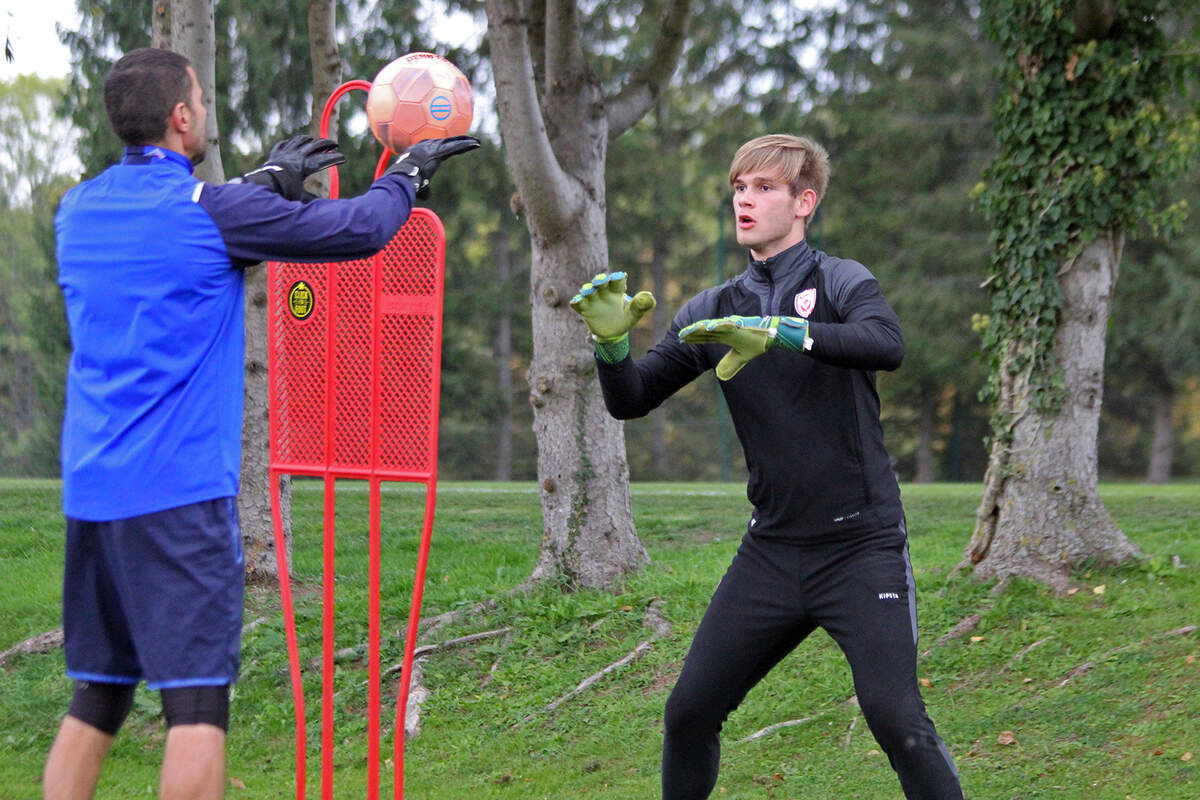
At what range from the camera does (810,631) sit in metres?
3.40

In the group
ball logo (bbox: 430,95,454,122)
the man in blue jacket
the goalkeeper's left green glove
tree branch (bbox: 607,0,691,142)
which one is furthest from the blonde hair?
tree branch (bbox: 607,0,691,142)

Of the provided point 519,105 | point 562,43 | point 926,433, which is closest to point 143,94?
point 519,105

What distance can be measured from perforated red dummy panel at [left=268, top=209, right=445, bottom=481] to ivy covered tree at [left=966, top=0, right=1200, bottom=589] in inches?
151

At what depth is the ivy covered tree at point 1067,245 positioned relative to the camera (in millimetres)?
6590

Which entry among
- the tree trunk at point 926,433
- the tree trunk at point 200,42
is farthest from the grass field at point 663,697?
the tree trunk at point 926,433

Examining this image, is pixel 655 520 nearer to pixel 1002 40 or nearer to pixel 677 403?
pixel 1002 40

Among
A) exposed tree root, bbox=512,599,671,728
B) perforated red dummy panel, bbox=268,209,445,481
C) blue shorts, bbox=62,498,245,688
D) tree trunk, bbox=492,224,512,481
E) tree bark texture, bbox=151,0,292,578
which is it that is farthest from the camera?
tree trunk, bbox=492,224,512,481

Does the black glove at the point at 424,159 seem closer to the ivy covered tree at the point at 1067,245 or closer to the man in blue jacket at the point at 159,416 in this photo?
the man in blue jacket at the point at 159,416

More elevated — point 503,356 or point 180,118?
point 503,356

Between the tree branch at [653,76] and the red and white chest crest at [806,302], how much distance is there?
4.69 m

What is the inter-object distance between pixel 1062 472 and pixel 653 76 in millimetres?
3690

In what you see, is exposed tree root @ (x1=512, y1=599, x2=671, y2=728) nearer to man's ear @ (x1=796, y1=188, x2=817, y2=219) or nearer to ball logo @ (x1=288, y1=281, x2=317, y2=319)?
ball logo @ (x1=288, y1=281, x2=317, y2=319)

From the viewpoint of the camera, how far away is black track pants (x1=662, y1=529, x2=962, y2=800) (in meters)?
3.13

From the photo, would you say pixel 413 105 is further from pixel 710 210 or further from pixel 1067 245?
pixel 710 210
